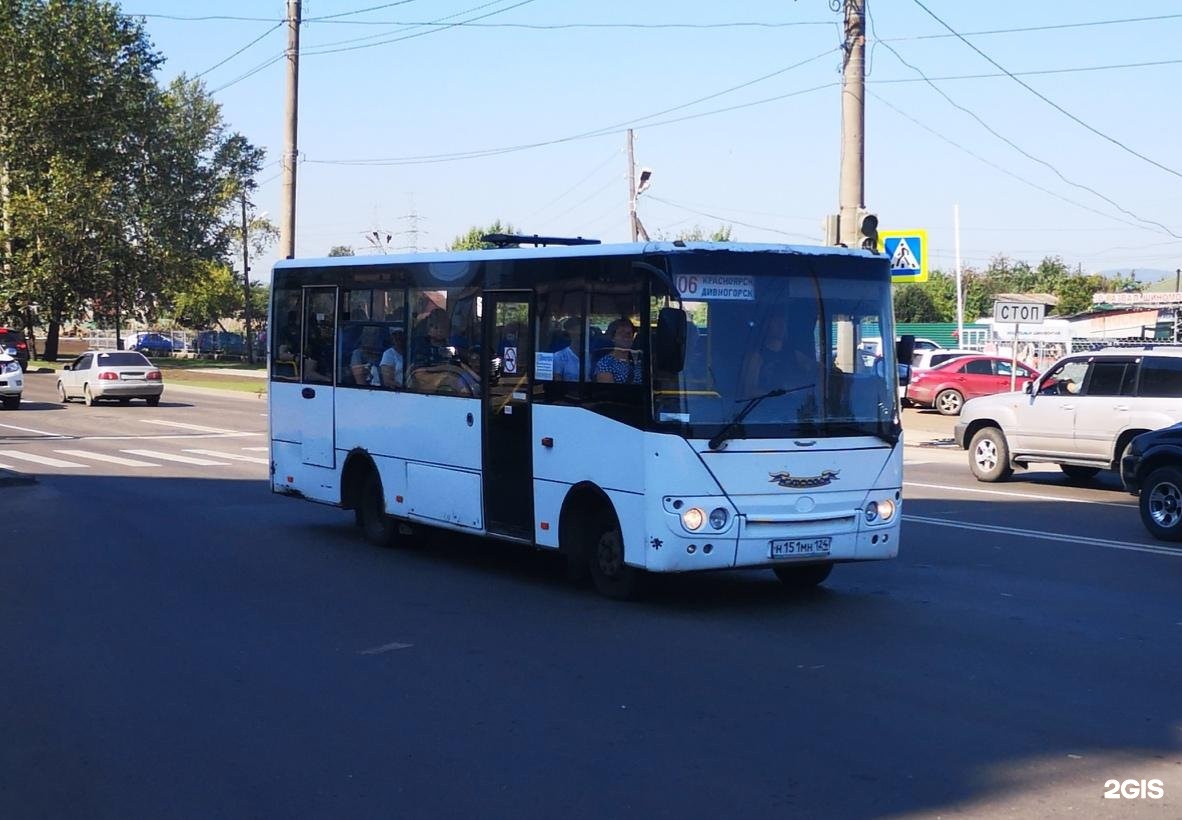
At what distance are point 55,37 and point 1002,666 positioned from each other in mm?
64438

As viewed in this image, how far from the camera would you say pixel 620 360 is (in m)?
10.0

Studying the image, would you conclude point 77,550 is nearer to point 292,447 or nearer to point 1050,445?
point 292,447

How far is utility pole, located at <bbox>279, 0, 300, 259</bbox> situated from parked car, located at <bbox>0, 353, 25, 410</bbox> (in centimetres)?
947

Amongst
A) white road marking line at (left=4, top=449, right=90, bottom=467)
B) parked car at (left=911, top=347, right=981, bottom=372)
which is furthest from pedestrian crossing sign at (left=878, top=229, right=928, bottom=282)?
parked car at (left=911, top=347, right=981, bottom=372)

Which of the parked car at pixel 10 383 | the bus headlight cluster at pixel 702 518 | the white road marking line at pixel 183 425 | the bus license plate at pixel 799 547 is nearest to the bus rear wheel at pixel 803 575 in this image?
the bus license plate at pixel 799 547

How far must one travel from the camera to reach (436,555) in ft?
43.1

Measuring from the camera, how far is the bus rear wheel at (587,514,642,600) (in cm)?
1019

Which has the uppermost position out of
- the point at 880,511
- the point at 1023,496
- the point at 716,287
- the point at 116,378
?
the point at 716,287

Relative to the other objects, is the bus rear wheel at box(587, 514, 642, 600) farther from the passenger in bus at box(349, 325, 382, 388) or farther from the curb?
the curb

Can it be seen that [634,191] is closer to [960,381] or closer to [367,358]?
[960,381]

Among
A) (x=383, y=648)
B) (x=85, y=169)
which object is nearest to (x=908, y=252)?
(x=383, y=648)

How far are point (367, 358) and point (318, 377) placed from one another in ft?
3.22

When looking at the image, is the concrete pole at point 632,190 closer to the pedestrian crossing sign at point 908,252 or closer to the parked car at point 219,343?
the pedestrian crossing sign at point 908,252

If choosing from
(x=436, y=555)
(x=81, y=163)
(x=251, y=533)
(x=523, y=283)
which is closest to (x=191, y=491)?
(x=251, y=533)
